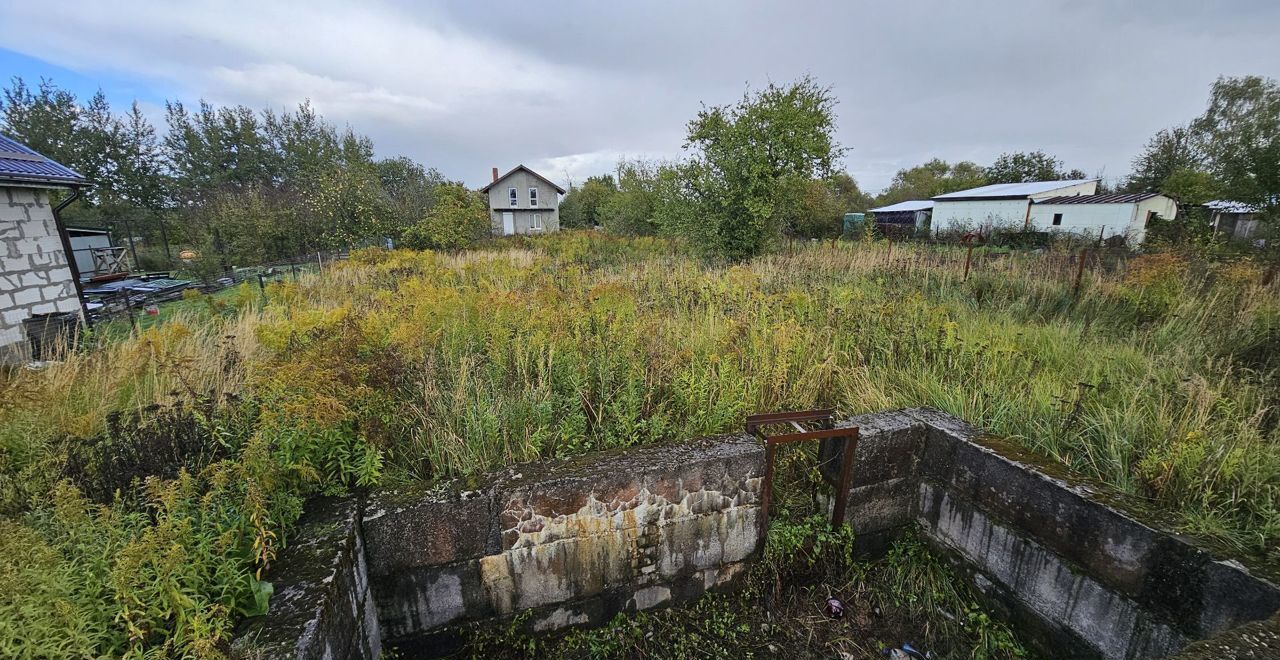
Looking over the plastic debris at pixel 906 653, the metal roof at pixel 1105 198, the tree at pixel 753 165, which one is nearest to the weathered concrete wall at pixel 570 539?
the plastic debris at pixel 906 653

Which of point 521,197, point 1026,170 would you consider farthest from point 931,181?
point 521,197

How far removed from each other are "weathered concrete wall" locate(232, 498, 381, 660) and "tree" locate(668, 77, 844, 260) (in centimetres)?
846

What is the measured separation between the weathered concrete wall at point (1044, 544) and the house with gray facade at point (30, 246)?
34.8 ft

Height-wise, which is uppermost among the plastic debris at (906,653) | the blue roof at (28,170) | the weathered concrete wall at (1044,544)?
the blue roof at (28,170)

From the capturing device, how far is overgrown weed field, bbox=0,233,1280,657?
159 cm

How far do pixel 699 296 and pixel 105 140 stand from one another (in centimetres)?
4102

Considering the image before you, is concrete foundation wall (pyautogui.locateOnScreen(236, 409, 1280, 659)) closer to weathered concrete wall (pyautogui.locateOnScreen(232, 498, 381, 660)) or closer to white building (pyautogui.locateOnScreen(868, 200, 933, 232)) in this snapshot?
weathered concrete wall (pyautogui.locateOnScreen(232, 498, 381, 660))

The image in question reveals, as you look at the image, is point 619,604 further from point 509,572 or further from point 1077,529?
point 1077,529

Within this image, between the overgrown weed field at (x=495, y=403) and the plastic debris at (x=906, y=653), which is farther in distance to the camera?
the plastic debris at (x=906, y=653)

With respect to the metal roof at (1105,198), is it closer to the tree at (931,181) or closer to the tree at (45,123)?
the tree at (931,181)

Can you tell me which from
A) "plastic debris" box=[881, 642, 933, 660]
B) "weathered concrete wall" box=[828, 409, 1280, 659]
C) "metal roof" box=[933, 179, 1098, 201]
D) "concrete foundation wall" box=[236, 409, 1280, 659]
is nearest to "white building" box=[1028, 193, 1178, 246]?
"metal roof" box=[933, 179, 1098, 201]

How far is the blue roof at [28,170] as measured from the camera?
6.70 m

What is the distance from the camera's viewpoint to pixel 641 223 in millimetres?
20953

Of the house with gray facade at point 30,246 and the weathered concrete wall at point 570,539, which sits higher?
the house with gray facade at point 30,246
